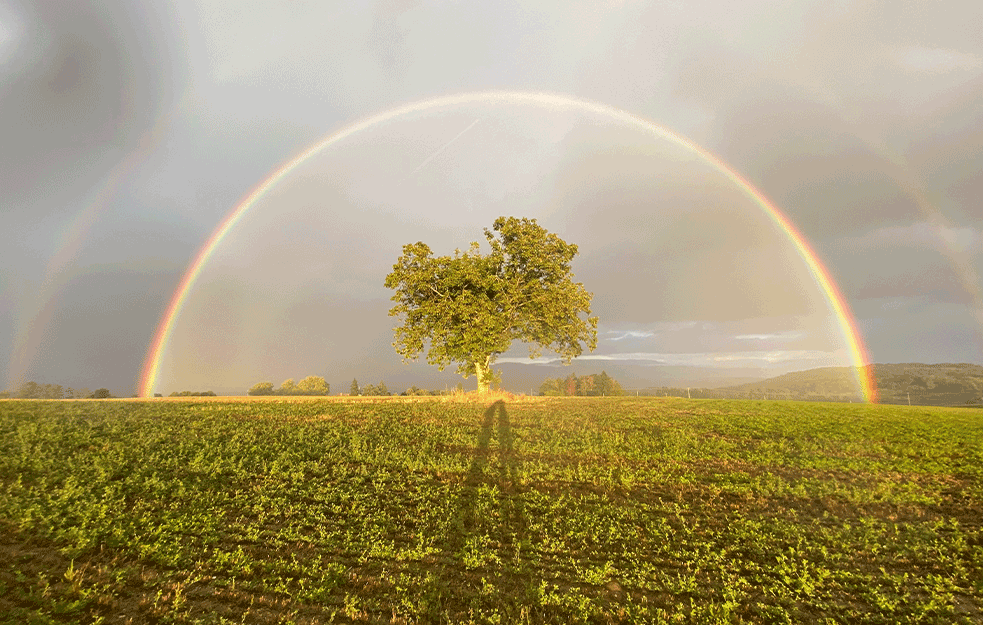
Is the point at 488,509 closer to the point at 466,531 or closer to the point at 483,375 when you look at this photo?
the point at 466,531

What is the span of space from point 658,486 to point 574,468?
8.41 feet

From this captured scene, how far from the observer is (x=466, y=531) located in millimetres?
8617

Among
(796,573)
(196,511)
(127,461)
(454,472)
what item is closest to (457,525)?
(454,472)

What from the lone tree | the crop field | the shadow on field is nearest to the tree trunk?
the lone tree

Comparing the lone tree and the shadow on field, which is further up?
the lone tree

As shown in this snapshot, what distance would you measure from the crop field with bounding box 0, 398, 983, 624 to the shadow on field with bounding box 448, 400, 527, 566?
60mm

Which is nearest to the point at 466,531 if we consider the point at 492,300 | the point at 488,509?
the point at 488,509

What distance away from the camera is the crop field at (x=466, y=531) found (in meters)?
6.22

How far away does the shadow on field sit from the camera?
8.12 metres

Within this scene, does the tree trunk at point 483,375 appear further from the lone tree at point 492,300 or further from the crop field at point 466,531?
the crop field at point 466,531

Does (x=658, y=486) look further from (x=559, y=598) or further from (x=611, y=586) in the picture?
(x=559, y=598)

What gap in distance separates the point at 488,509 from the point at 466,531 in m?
1.28

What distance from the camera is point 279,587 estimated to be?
6.44 m

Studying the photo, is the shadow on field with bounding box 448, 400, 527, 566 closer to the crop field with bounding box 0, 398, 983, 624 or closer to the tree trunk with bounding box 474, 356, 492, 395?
the crop field with bounding box 0, 398, 983, 624
